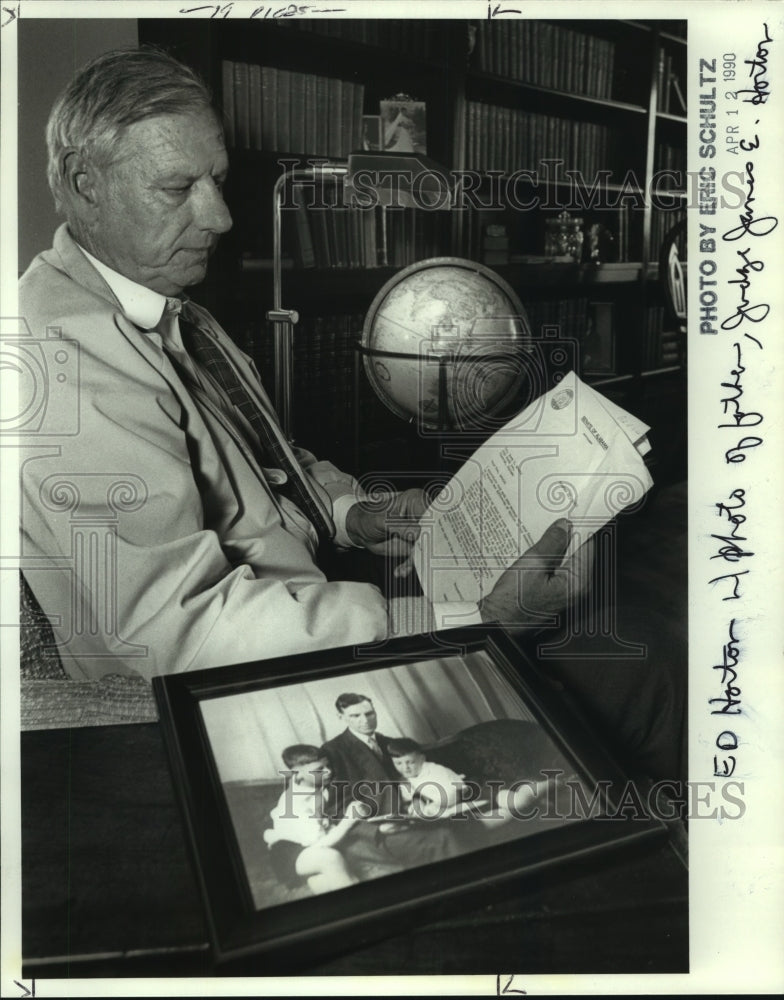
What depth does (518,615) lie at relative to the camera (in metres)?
1.29

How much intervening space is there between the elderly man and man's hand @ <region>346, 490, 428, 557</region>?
0.13 m

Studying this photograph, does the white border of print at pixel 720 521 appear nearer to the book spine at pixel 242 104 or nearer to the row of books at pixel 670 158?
the row of books at pixel 670 158

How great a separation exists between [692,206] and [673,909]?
1.02m

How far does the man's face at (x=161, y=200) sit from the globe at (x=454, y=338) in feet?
1.10

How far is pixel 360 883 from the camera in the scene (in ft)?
2.97

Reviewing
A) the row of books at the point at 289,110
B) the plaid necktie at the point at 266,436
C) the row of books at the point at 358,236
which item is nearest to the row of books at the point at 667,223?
the row of books at the point at 358,236

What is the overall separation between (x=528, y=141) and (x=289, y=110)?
1.48 ft

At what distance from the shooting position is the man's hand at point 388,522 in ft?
4.69

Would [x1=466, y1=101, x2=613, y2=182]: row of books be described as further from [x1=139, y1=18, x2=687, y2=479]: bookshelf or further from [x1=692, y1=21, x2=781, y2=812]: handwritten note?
[x1=692, y1=21, x2=781, y2=812]: handwritten note

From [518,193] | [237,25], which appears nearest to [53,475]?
[237,25]

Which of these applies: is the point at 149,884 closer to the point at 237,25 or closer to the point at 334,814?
the point at 334,814

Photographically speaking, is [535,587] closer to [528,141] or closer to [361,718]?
[361,718]

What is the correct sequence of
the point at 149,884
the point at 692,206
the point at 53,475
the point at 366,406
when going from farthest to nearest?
the point at 366,406 → the point at 692,206 → the point at 53,475 → the point at 149,884

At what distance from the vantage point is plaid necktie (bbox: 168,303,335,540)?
4.73 feet
